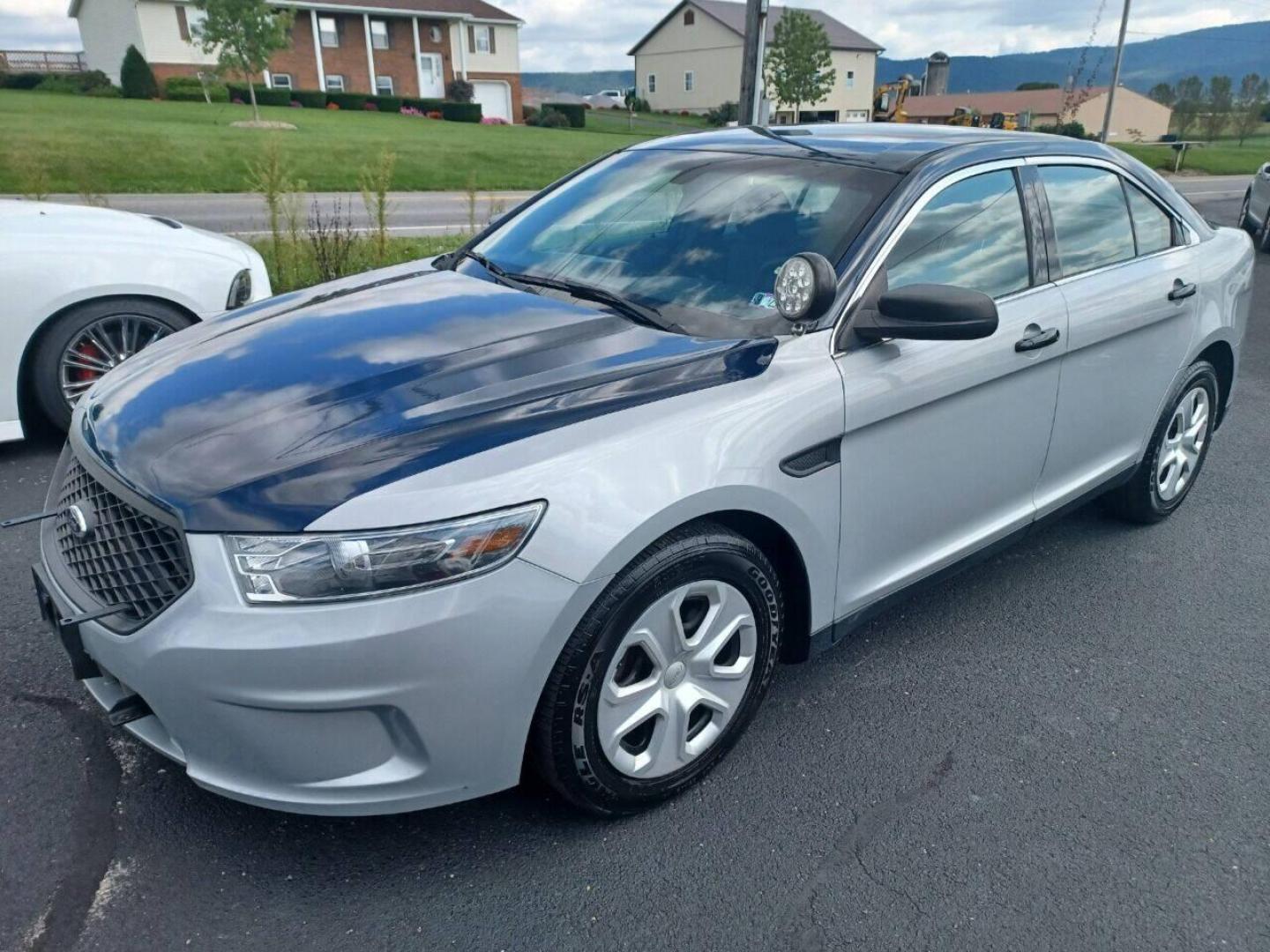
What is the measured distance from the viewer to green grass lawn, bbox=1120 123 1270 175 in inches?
1328

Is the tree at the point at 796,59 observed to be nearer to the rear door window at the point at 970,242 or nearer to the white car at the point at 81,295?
the white car at the point at 81,295

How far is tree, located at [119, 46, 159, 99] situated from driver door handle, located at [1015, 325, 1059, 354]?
46697 millimetres

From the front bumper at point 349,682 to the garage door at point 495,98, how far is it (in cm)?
5727

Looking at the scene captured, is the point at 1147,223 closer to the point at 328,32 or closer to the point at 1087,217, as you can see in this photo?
the point at 1087,217

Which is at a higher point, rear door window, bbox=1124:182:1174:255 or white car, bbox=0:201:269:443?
rear door window, bbox=1124:182:1174:255

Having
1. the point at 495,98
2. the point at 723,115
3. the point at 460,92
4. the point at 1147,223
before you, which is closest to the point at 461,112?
the point at 460,92

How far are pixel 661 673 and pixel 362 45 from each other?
183 feet

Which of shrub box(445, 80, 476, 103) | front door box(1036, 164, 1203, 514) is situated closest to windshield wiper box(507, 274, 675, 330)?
front door box(1036, 164, 1203, 514)

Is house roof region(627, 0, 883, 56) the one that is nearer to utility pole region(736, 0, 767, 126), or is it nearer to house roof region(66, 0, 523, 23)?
house roof region(66, 0, 523, 23)

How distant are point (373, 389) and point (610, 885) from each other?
1304mm

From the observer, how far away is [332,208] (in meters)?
15.2

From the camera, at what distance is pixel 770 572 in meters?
2.57

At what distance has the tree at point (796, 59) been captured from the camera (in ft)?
163

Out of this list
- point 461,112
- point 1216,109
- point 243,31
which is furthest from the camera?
point 1216,109
